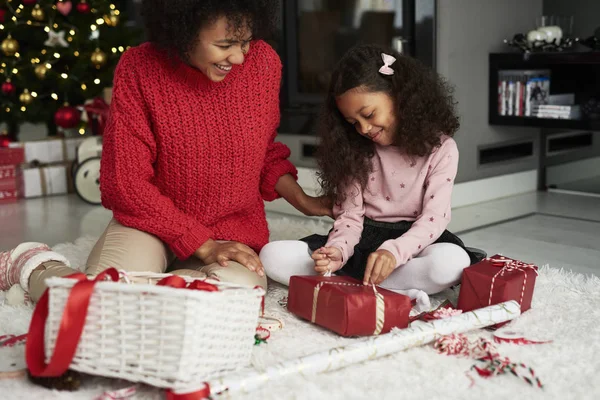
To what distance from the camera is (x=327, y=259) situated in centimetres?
176

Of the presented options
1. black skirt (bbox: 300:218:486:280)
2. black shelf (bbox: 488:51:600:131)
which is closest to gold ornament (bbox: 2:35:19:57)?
black shelf (bbox: 488:51:600:131)

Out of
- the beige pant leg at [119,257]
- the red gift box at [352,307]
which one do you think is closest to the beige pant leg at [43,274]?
the beige pant leg at [119,257]

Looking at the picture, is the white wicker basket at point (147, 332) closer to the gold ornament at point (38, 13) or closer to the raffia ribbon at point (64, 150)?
the raffia ribbon at point (64, 150)

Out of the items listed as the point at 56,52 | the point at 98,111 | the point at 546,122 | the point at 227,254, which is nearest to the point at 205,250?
the point at 227,254

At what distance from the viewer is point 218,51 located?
5.47ft

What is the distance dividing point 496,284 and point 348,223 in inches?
16.9

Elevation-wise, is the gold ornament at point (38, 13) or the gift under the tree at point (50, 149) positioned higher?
the gold ornament at point (38, 13)

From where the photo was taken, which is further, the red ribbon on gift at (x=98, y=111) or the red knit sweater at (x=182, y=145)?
the red ribbon on gift at (x=98, y=111)

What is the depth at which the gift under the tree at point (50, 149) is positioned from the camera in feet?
12.2

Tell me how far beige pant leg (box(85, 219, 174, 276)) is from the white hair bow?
68 centimetres

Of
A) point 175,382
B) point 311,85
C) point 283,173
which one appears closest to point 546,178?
point 311,85

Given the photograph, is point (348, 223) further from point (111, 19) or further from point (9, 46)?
point (9, 46)

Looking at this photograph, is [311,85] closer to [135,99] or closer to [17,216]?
[17,216]

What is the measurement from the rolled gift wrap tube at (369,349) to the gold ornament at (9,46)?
2.97 metres
